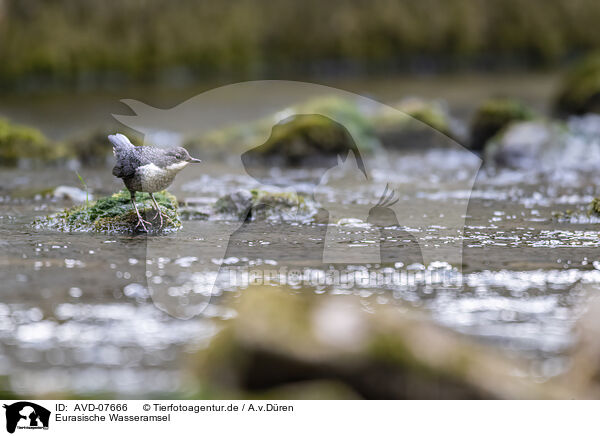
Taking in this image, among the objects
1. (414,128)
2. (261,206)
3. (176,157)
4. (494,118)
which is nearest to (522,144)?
(494,118)

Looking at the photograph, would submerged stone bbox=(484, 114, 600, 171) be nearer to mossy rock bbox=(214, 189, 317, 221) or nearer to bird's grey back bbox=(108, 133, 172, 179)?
mossy rock bbox=(214, 189, 317, 221)

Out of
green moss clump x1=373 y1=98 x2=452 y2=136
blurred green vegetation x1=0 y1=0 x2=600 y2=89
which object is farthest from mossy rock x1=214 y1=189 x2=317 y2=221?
blurred green vegetation x1=0 y1=0 x2=600 y2=89

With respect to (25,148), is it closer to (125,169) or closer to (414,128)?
(125,169)

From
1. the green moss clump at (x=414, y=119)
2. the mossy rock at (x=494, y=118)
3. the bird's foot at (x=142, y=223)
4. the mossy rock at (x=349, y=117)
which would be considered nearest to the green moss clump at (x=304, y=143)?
the mossy rock at (x=349, y=117)

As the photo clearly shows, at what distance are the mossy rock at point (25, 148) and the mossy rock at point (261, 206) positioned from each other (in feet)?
10.5

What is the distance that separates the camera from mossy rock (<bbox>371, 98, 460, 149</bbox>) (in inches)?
374

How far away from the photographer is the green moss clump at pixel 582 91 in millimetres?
10875

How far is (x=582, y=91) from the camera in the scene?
11.1m

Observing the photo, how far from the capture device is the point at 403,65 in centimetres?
1664

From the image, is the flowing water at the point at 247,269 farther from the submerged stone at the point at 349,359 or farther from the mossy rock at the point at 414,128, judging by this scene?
the mossy rock at the point at 414,128

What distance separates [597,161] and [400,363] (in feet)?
20.8

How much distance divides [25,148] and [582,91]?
7.45m
